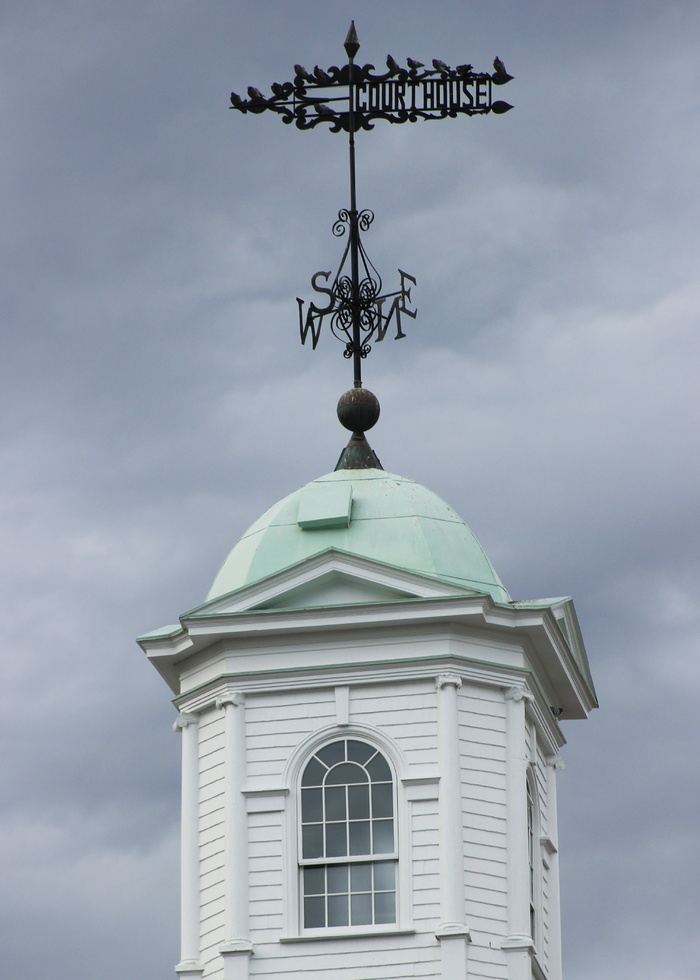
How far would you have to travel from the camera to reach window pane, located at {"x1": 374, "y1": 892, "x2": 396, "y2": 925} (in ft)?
109

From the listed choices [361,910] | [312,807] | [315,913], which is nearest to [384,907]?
[361,910]

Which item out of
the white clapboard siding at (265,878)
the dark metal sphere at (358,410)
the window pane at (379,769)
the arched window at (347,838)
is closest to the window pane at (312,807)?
the arched window at (347,838)

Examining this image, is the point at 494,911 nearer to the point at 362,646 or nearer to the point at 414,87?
the point at 362,646

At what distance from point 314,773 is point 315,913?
76.3 inches

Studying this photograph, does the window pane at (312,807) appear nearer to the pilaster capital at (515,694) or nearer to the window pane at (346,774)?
the window pane at (346,774)

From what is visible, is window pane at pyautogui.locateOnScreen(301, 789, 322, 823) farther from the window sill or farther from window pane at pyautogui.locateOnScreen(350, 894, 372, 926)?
the window sill

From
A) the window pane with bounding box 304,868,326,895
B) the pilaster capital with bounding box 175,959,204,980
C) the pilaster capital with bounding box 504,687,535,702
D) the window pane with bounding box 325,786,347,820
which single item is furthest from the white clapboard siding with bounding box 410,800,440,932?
the pilaster capital with bounding box 175,959,204,980

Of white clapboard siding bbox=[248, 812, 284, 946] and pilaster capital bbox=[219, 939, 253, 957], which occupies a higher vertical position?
white clapboard siding bbox=[248, 812, 284, 946]

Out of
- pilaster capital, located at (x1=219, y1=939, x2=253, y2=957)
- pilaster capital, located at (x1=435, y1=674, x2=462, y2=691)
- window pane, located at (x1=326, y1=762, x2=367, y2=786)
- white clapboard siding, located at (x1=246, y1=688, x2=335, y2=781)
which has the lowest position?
pilaster capital, located at (x1=219, y1=939, x2=253, y2=957)

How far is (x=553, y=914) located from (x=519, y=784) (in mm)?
3187

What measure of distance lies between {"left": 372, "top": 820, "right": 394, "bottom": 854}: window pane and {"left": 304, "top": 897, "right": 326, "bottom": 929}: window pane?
3.28 ft

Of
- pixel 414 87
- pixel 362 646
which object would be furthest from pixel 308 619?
pixel 414 87

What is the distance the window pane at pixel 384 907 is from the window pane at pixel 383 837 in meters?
0.59

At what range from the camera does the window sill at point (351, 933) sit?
108 ft
